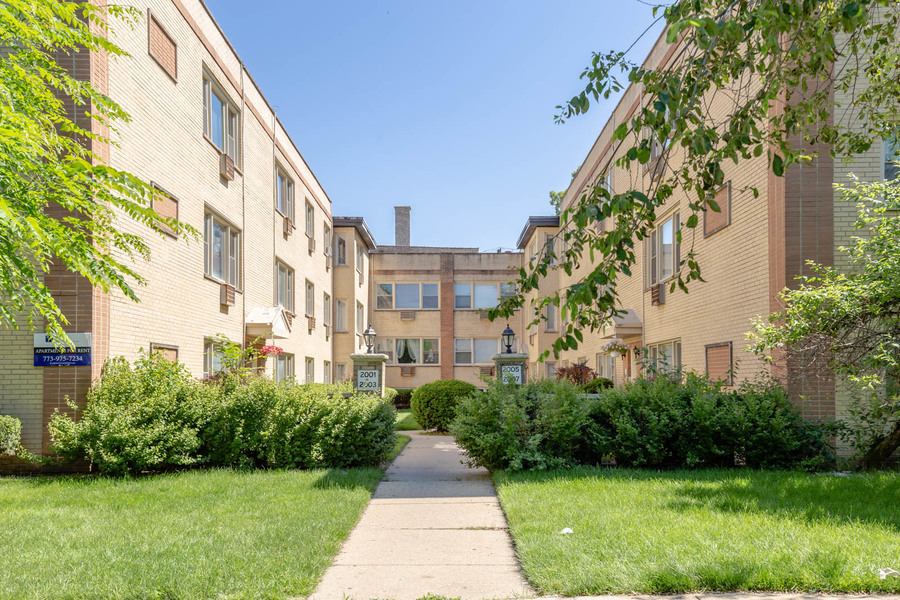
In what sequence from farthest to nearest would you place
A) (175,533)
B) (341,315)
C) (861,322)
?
(341,315) → (861,322) → (175,533)

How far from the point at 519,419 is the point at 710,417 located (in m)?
2.62

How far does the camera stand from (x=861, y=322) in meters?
8.98

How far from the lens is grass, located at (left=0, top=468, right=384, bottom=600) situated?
489cm

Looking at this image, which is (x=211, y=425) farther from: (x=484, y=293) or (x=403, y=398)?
(x=484, y=293)

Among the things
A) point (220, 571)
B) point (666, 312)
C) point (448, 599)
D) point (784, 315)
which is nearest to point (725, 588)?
point (448, 599)

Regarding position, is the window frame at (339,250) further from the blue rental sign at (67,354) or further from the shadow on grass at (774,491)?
the shadow on grass at (774,491)

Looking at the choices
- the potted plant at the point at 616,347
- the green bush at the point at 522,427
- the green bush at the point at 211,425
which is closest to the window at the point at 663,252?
the potted plant at the point at 616,347

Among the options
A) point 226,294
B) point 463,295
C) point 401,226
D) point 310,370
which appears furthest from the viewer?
point 401,226

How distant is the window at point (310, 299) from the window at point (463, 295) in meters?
10.8

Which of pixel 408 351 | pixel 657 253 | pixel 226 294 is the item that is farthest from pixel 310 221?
pixel 657 253

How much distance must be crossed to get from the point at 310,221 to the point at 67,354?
52.8 ft

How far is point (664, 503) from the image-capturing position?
7336 mm

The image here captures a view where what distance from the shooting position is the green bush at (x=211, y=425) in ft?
32.2

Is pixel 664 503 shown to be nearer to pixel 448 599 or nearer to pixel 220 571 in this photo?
pixel 448 599
